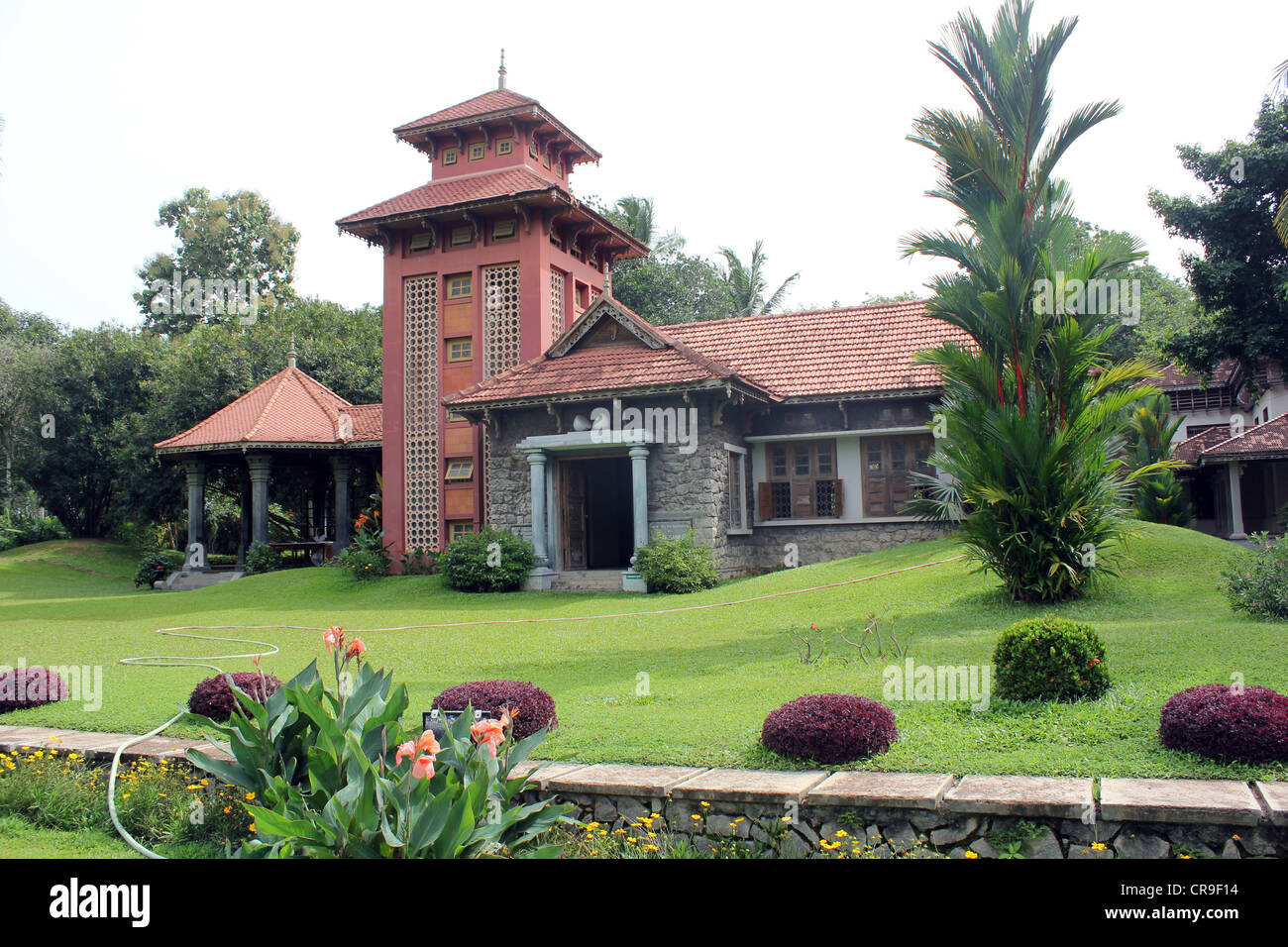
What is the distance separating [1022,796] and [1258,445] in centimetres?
2158

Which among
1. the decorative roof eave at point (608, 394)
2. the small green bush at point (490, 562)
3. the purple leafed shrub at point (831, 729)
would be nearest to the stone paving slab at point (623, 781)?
the purple leafed shrub at point (831, 729)

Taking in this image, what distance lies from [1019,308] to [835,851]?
910 cm

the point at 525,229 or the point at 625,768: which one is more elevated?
the point at 525,229

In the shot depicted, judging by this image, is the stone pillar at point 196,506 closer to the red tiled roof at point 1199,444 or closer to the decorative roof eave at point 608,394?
the decorative roof eave at point 608,394

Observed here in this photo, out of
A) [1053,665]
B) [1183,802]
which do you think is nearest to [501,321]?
[1053,665]

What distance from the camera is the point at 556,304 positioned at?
73.2 ft

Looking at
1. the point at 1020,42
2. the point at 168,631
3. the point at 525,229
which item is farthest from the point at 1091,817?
the point at 525,229

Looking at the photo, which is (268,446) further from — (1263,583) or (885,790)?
(885,790)

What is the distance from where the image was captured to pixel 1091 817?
4.70 meters

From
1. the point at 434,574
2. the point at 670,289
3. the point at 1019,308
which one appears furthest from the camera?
the point at 670,289

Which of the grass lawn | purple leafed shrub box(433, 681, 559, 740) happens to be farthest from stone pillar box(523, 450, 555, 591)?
purple leafed shrub box(433, 681, 559, 740)

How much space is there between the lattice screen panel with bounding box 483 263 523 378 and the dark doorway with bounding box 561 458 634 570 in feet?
10.3

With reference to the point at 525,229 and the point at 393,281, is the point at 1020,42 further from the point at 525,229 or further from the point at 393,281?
the point at 393,281

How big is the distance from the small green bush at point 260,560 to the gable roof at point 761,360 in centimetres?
813
